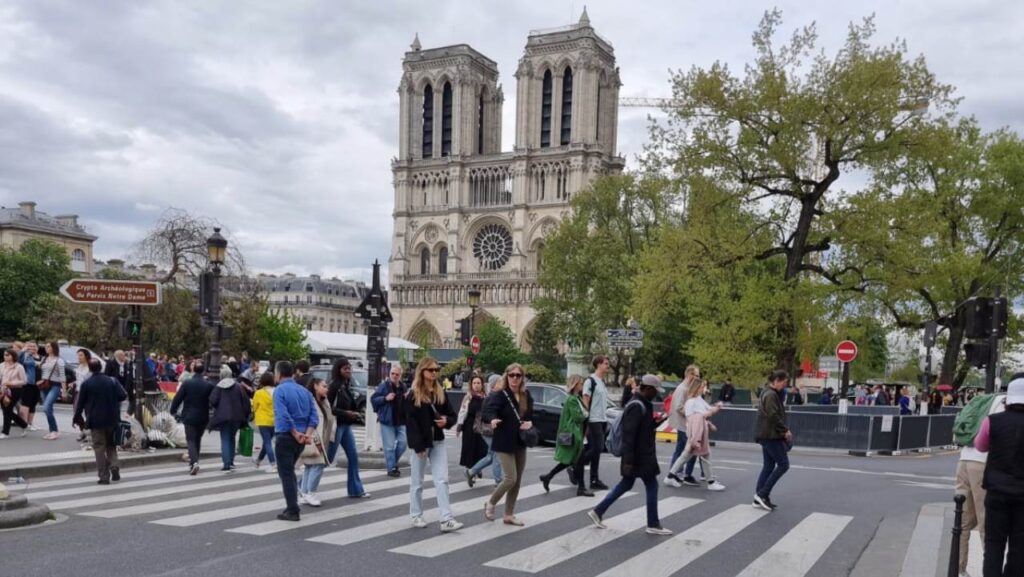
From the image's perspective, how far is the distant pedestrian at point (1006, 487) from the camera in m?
6.11

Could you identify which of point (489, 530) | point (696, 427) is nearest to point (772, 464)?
point (696, 427)

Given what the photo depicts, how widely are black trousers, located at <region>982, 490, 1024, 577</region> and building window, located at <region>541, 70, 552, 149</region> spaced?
267 ft

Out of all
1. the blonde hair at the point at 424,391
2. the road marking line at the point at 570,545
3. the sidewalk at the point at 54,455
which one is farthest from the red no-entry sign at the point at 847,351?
the blonde hair at the point at 424,391

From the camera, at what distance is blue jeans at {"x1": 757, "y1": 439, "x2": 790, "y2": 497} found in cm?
1077

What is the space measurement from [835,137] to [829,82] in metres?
1.51

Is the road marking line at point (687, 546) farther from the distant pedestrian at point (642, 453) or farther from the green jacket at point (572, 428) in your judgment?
the green jacket at point (572, 428)

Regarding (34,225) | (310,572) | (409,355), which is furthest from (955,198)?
(34,225)

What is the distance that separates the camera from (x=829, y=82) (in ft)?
78.2

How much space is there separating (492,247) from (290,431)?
79.8 metres

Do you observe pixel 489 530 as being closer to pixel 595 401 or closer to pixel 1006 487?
pixel 595 401

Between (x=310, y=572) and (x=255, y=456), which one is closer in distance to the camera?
(x=310, y=572)

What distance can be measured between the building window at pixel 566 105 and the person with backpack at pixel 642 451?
77257 millimetres

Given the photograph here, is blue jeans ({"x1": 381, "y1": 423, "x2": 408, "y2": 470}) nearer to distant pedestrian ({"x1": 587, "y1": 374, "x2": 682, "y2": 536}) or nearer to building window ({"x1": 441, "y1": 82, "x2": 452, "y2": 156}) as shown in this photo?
distant pedestrian ({"x1": 587, "y1": 374, "x2": 682, "y2": 536})

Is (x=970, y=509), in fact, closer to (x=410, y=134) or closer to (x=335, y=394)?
(x=335, y=394)
